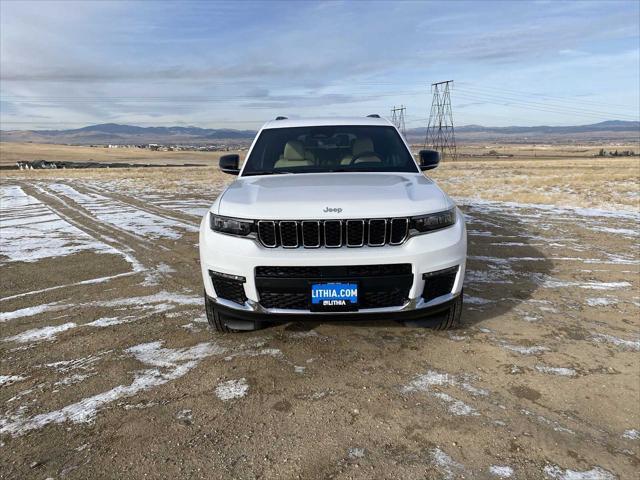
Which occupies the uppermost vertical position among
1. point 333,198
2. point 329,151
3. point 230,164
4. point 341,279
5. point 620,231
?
point 329,151

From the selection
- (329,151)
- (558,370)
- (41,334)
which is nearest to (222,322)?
(41,334)

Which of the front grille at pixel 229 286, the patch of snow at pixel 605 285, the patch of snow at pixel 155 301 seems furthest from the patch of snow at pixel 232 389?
the patch of snow at pixel 605 285

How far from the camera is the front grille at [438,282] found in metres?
3.16

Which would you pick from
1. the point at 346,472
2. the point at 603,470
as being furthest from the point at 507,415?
the point at 346,472

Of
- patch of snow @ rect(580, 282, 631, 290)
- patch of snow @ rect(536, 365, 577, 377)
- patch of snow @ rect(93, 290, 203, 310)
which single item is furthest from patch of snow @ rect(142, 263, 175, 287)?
patch of snow @ rect(580, 282, 631, 290)

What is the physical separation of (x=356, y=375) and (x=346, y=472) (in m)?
0.96

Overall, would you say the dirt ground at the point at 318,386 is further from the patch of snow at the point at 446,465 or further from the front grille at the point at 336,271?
the front grille at the point at 336,271

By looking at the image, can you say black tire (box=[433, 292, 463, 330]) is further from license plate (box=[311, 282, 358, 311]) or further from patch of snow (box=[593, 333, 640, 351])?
patch of snow (box=[593, 333, 640, 351])

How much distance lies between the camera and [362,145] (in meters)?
4.78

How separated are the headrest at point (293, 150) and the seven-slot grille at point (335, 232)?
173 cm

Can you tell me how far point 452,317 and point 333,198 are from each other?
1394 millimetres

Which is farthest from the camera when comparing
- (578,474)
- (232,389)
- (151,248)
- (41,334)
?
(151,248)

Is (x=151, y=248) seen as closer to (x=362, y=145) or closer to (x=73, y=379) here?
(x=362, y=145)

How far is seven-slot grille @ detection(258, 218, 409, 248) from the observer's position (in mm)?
3121
